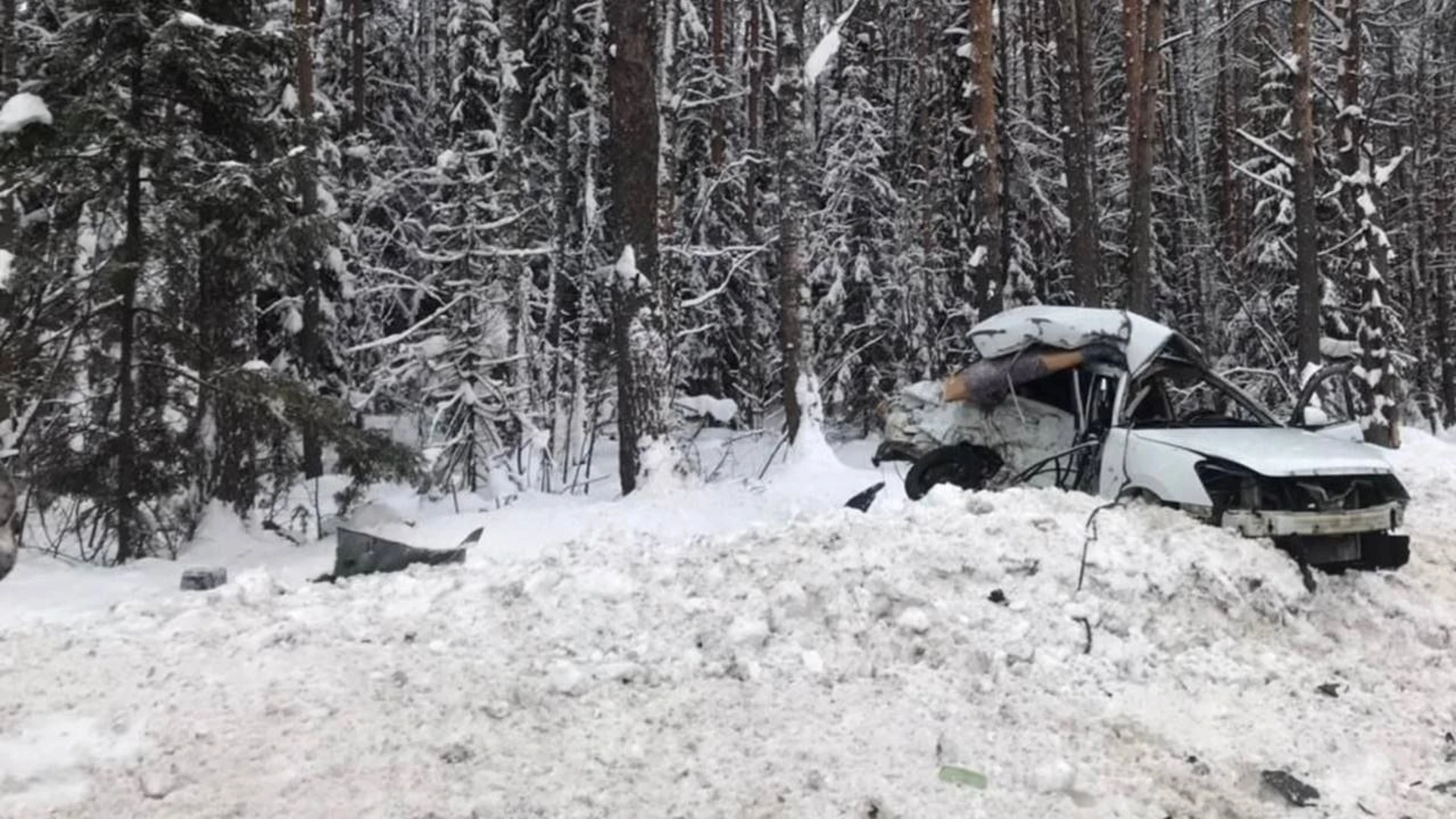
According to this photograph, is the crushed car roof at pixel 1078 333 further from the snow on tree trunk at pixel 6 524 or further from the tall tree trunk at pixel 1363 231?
the tall tree trunk at pixel 1363 231

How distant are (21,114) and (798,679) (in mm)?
7248

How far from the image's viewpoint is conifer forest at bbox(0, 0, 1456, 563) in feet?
26.0

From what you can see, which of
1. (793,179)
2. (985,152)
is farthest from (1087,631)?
(985,152)

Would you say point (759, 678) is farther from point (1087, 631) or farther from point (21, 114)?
point (21, 114)

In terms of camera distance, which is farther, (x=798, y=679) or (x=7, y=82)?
(x=7, y=82)

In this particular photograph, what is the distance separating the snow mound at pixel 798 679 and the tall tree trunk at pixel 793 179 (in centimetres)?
565

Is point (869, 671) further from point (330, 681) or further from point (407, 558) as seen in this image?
point (407, 558)

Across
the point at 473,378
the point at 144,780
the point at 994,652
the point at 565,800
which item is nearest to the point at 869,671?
the point at 994,652

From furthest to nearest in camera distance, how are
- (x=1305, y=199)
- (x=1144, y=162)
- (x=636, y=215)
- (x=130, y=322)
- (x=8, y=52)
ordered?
1. (x=1144, y=162)
2. (x=1305, y=199)
3. (x=8, y=52)
4. (x=636, y=215)
5. (x=130, y=322)

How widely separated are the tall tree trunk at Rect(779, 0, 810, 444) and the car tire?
2.16 meters

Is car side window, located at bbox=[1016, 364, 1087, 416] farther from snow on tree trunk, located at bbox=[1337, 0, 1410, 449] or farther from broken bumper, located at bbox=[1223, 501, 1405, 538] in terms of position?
snow on tree trunk, located at bbox=[1337, 0, 1410, 449]

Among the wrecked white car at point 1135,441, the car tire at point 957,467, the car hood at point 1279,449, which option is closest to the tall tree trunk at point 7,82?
the car tire at point 957,467

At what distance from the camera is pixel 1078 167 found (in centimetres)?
1612

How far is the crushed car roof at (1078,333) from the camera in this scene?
807cm
